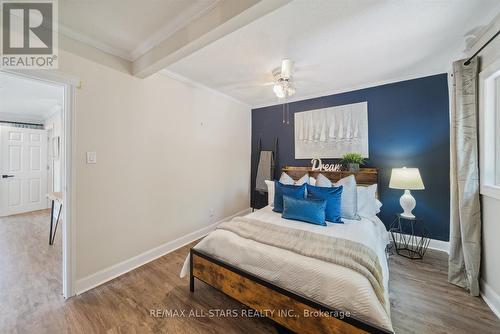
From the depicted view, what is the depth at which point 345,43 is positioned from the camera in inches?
80.1

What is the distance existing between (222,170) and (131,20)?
99.4 inches

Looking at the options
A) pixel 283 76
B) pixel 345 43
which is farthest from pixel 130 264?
pixel 345 43

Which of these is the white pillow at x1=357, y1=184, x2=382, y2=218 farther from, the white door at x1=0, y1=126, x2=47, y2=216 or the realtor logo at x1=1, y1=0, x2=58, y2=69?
the white door at x1=0, y1=126, x2=47, y2=216

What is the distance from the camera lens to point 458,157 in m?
1.99

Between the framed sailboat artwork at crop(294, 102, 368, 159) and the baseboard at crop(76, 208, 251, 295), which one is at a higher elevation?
the framed sailboat artwork at crop(294, 102, 368, 159)

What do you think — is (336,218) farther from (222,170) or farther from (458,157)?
(222,170)

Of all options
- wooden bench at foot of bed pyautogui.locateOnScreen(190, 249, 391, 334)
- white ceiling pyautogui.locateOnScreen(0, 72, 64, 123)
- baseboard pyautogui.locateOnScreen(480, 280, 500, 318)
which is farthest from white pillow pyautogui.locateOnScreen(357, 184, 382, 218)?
A: white ceiling pyautogui.locateOnScreen(0, 72, 64, 123)

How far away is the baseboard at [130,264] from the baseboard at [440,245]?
353 centimetres

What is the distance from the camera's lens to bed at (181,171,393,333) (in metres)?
1.16

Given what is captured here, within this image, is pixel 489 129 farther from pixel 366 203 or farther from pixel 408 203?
pixel 366 203

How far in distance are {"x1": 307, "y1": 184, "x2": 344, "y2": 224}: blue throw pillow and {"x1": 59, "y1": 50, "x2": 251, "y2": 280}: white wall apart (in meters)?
1.89

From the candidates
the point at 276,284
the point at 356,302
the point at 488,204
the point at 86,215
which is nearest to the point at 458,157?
the point at 488,204

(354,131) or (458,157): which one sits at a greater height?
(354,131)

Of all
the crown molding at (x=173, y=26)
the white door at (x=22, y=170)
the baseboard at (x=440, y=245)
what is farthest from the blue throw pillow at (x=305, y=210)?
the white door at (x=22, y=170)
